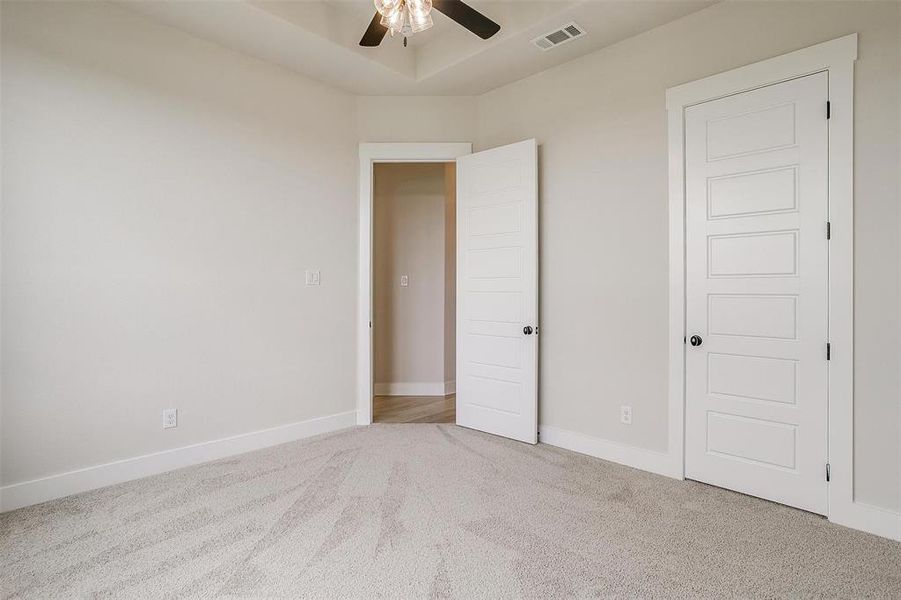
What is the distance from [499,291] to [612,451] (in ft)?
4.84

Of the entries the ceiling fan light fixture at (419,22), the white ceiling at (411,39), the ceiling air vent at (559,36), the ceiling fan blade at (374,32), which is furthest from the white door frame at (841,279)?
the ceiling fan blade at (374,32)

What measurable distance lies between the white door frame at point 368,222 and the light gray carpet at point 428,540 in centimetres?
109

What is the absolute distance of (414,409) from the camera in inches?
181

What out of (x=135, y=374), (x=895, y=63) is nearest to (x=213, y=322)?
(x=135, y=374)

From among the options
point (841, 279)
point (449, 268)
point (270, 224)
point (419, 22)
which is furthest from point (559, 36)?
point (449, 268)

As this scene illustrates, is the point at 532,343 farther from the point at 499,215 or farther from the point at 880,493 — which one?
the point at 880,493

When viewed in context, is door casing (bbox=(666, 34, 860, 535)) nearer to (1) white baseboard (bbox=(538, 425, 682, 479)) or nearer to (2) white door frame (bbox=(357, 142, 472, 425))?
(1) white baseboard (bbox=(538, 425, 682, 479))

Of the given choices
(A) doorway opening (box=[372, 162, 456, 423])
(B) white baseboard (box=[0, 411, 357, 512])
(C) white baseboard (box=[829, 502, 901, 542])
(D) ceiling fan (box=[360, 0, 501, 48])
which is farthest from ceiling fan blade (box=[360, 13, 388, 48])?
(C) white baseboard (box=[829, 502, 901, 542])

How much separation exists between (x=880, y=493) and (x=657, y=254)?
1639mm

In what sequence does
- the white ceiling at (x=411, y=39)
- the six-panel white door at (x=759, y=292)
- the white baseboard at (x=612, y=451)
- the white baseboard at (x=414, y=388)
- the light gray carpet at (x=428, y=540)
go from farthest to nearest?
the white baseboard at (x=414, y=388), the white baseboard at (x=612, y=451), the white ceiling at (x=411, y=39), the six-panel white door at (x=759, y=292), the light gray carpet at (x=428, y=540)

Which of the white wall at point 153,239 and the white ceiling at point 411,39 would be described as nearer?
the white wall at point 153,239

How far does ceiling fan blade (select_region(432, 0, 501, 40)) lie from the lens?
7.30 ft

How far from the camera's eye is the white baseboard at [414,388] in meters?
5.29

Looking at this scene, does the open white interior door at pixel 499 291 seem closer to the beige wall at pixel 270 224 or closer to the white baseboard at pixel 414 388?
the beige wall at pixel 270 224
